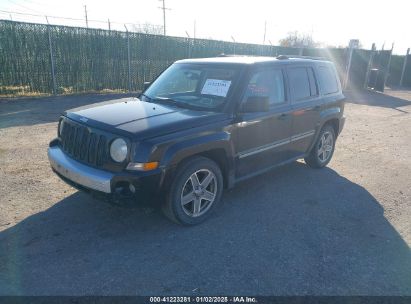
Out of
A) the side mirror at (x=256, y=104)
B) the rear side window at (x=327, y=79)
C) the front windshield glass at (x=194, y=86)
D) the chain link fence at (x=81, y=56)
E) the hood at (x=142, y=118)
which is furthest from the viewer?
the chain link fence at (x=81, y=56)

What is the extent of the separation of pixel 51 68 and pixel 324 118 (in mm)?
9892

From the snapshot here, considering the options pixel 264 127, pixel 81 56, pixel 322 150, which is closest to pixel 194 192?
pixel 264 127

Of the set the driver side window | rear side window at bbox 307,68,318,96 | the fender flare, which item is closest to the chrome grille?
the fender flare

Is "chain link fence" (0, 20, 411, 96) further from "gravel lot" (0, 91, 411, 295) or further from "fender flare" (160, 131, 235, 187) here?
"fender flare" (160, 131, 235, 187)

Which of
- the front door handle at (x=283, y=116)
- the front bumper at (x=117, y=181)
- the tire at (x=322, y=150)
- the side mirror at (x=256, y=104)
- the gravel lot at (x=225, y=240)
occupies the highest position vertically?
the side mirror at (x=256, y=104)

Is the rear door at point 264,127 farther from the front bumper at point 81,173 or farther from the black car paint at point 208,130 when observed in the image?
the front bumper at point 81,173

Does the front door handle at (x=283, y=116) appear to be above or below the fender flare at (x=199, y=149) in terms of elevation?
above

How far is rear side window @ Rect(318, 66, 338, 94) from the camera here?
571 centimetres

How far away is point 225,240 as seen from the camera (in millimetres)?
3639

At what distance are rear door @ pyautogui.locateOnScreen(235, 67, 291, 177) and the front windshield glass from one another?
0.30 meters

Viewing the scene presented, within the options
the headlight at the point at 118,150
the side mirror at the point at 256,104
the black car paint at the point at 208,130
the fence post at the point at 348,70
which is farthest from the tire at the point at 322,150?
the fence post at the point at 348,70

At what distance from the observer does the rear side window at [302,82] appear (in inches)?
196

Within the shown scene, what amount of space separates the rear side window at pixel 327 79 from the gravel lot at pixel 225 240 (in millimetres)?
1523

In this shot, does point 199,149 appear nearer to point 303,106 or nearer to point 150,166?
point 150,166
